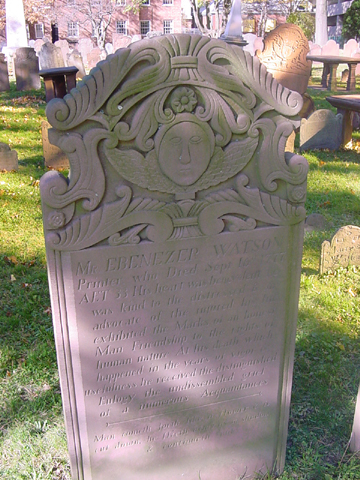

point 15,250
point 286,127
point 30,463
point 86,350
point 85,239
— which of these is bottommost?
point 30,463

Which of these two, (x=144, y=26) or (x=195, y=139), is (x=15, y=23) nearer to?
(x=195, y=139)

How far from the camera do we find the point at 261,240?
2461mm

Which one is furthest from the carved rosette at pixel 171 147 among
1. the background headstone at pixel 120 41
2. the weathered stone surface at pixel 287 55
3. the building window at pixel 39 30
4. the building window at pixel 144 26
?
the building window at pixel 144 26

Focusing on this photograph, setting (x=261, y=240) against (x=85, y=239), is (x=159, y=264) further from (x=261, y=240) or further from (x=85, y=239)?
(x=261, y=240)

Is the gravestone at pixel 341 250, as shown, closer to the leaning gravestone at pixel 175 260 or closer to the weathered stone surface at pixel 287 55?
the leaning gravestone at pixel 175 260

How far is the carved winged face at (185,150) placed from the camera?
84.2 inches

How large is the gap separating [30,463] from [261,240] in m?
1.93

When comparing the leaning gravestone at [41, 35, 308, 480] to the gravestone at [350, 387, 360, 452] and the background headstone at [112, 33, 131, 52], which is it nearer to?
the gravestone at [350, 387, 360, 452]

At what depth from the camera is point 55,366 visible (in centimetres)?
363

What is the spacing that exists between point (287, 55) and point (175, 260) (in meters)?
8.03

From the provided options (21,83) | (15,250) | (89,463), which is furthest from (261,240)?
(21,83)

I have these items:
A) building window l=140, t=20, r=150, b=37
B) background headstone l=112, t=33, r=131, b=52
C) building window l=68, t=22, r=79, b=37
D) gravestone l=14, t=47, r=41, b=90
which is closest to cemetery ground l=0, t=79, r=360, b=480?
gravestone l=14, t=47, r=41, b=90

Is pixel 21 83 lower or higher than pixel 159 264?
higher

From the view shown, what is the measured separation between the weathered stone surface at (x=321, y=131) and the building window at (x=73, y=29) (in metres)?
35.6
